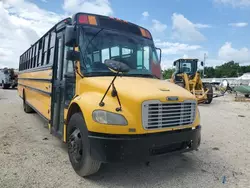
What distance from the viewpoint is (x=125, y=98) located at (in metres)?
3.11

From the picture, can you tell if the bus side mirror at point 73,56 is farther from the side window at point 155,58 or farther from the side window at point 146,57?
the side window at point 155,58

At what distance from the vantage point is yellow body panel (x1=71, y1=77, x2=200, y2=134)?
3025 millimetres

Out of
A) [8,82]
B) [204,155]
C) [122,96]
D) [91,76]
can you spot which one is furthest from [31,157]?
[8,82]

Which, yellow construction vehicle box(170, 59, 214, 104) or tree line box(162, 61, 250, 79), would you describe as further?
tree line box(162, 61, 250, 79)

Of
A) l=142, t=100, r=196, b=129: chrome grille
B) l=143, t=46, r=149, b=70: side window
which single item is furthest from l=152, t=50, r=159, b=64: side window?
l=142, t=100, r=196, b=129: chrome grille

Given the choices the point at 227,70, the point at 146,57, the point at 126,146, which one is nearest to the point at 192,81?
the point at 146,57

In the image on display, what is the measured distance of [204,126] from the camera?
24.7ft

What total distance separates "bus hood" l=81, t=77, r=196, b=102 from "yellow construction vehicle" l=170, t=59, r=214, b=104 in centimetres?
1132

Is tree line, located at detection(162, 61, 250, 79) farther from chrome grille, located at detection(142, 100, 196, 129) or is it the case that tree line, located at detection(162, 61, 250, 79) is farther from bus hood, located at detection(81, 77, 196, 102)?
bus hood, located at detection(81, 77, 196, 102)

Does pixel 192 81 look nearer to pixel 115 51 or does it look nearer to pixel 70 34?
pixel 115 51

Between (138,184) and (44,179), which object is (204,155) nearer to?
(138,184)

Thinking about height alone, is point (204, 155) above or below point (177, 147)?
below

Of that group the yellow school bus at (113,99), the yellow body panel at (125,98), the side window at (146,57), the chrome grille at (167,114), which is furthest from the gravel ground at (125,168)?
the side window at (146,57)

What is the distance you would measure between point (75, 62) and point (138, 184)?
2158mm
